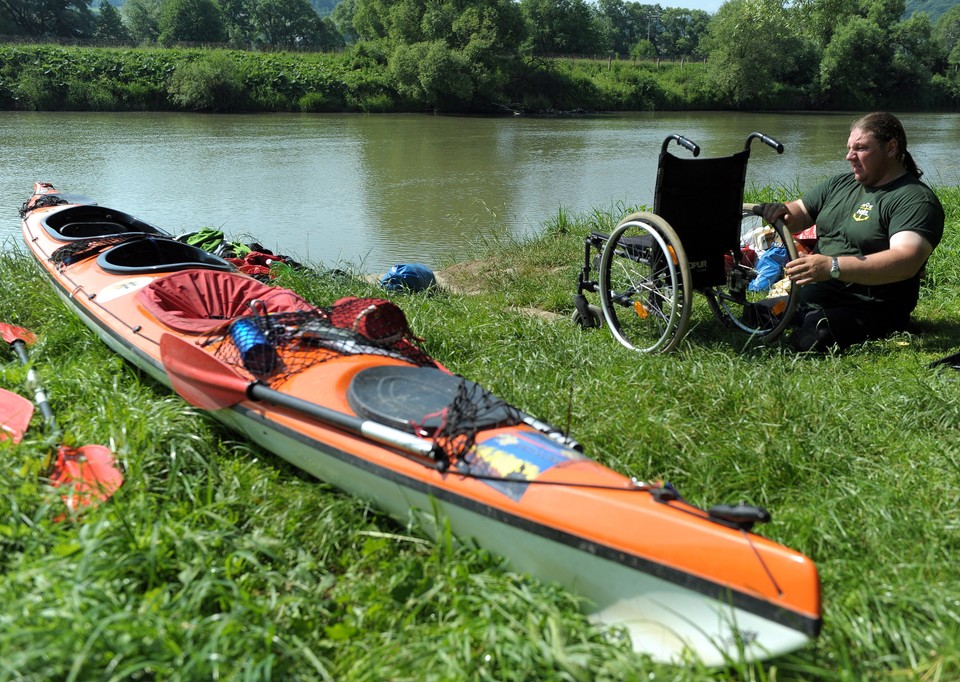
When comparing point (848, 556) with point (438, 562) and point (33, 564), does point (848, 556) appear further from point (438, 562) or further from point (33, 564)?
point (33, 564)

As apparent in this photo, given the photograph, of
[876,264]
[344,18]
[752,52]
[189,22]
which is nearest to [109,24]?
[189,22]

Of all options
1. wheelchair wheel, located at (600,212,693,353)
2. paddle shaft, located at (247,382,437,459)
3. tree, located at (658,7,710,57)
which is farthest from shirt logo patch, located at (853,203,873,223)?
tree, located at (658,7,710,57)

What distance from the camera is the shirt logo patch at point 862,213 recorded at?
374 centimetres

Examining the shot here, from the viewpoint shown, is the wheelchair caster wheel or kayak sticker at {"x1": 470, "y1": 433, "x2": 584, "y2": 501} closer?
kayak sticker at {"x1": 470, "y1": 433, "x2": 584, "y2": 501}

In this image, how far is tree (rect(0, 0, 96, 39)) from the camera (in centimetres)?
4722

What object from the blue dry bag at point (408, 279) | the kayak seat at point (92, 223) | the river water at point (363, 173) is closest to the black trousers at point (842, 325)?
the blue dry bag at point (408, 279)

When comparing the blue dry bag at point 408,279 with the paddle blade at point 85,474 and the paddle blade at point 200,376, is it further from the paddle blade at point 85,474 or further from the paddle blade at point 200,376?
the paddle blade at point 85,474

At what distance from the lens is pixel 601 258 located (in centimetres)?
410

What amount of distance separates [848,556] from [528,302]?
325cm

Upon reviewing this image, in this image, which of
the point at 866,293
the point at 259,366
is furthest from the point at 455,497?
the point at 866,293

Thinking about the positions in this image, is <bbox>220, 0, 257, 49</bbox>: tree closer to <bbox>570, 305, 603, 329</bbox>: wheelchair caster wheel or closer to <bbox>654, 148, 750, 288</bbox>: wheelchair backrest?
<bbox>570, 305, 603, 329</bbox>: wheelchair caster wheel

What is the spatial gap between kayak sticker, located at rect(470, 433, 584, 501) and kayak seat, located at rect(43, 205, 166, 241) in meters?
3.89

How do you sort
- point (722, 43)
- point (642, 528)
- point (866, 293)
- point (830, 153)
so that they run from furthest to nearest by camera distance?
point (722, 43) → point (830, 153) → point (866, 293) → point (642, 528)

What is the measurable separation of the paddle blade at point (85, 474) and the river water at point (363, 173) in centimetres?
385
